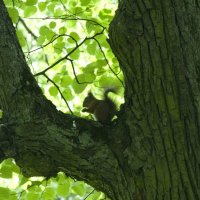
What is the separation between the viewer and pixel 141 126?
193cm

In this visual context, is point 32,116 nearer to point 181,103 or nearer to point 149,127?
point 149,127

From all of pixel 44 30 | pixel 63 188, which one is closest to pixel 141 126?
pixel 63 188

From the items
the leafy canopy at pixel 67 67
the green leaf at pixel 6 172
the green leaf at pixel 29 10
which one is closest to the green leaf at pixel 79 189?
the leafy canopy at pixel 67 67

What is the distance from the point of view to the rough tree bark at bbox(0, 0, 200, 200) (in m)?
1.85

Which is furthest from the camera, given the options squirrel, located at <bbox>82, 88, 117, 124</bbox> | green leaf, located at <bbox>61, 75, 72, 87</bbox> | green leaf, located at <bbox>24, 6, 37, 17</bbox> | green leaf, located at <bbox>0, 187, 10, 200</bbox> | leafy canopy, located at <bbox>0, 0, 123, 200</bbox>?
green leaf, located at <bbox>24, 6, 37, 17</bbox>

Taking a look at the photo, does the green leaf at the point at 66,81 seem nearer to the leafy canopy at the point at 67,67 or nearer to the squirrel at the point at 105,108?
the leafy canopy at the point at 67,67

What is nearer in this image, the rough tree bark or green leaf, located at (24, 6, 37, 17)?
the rough tree bark

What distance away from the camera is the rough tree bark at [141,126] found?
6.08 ft

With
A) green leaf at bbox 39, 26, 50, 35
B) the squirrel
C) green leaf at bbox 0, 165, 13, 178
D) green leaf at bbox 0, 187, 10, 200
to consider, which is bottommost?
green leaf at bbox 0, 187, 10, 200

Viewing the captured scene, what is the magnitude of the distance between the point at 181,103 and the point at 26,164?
0.84 meters

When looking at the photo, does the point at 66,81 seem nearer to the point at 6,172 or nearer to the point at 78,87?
the point at 78,87

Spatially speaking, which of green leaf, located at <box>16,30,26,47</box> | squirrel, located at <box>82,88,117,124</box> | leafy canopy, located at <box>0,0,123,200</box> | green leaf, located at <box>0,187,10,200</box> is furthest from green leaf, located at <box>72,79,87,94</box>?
green leaf, located at <box>0,187,10,200</box>

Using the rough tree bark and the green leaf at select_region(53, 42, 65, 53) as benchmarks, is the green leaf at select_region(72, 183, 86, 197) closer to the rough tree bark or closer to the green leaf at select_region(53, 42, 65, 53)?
the rough tree bark

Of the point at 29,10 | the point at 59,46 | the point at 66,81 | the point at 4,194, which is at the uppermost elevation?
the point at 29,10
